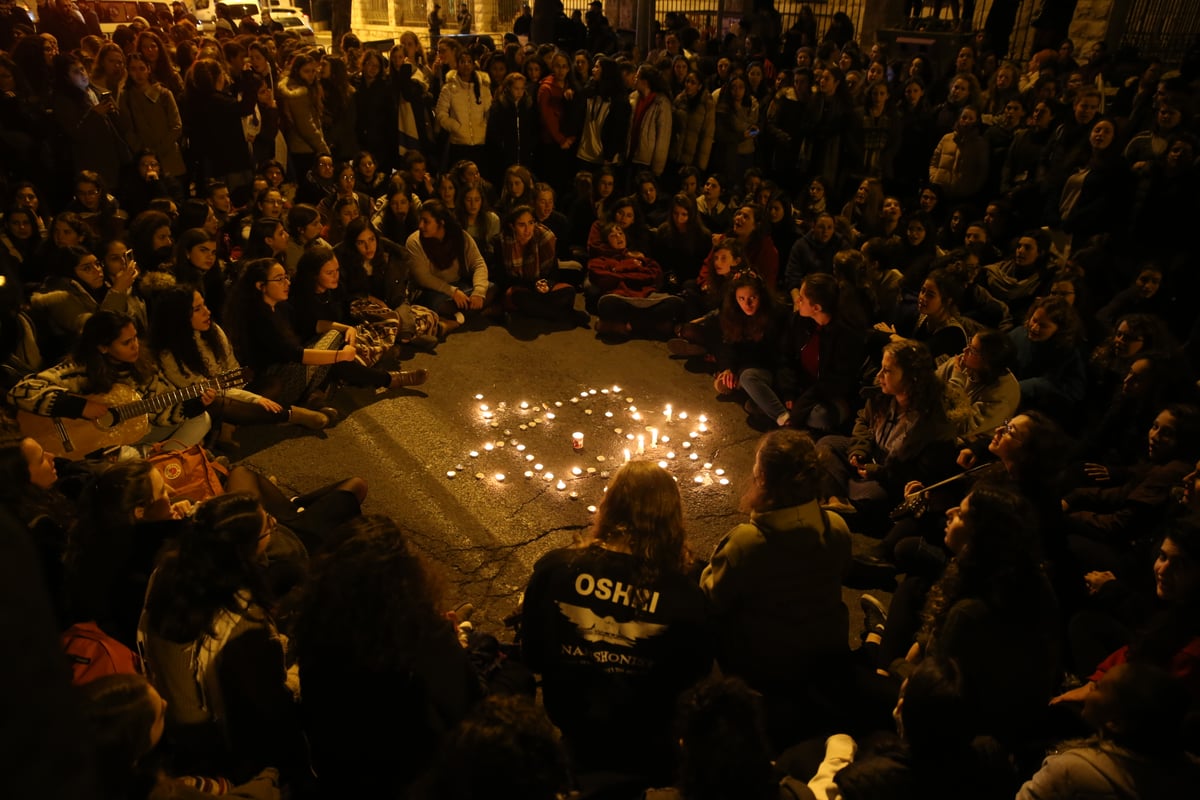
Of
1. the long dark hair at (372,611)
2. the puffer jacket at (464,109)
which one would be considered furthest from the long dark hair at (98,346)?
the puffer jacket at (464,109)

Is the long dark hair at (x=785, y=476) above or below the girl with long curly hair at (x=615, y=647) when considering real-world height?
above

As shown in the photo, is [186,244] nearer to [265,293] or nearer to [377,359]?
[265,293]

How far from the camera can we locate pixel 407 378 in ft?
20.5

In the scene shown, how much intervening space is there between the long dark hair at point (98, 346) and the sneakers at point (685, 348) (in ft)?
13.2

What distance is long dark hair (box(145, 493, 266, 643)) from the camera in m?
2.75

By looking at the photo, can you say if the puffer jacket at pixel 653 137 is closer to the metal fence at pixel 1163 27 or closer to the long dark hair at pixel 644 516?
the long dark hair at pixel 644 516

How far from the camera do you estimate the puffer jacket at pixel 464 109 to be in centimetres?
931

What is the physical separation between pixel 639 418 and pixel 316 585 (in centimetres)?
365

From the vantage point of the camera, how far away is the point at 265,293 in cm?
566

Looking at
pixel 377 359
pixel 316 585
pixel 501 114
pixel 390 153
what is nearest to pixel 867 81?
pixel 501 114

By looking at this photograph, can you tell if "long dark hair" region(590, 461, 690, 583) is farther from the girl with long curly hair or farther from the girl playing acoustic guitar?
the girl playing acoustic guitar

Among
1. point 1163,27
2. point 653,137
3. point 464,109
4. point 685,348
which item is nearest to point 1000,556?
point 685,348

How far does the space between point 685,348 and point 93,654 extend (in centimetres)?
493

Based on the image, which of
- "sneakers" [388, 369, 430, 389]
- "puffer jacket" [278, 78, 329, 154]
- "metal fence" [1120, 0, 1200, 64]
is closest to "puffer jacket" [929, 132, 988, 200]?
"sneakers" [388, 369, 430, 389]
